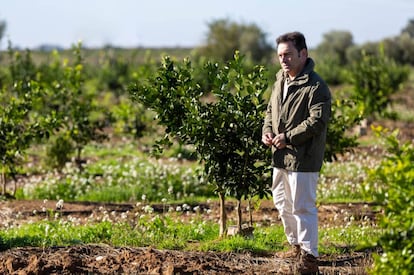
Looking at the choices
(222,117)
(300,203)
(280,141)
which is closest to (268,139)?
(280,141)

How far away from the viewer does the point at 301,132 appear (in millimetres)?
6480

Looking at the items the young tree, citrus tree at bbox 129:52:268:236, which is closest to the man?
citrus tree at bbox 129:52:268:236

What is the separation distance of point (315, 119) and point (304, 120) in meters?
0.18

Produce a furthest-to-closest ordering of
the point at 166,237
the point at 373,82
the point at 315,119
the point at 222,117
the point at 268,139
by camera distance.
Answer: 1. the point at 373,82
2. the point at 166,237
3. the point at 222,117
4. the point at 268,139
5. the point at 315,119

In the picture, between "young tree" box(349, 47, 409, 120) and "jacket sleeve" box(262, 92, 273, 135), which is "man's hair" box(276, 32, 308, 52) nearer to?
"jacket sleeve" box(262, 92, 273, 135)

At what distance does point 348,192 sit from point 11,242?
19.3 ft

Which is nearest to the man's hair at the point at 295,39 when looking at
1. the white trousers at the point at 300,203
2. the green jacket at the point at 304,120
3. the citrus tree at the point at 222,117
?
the green jacket at the point at 304,120

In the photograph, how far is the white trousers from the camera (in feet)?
21.6

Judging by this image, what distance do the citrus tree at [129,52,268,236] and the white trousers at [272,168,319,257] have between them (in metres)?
1.02

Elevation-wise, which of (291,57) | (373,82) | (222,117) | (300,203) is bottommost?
(300,203)

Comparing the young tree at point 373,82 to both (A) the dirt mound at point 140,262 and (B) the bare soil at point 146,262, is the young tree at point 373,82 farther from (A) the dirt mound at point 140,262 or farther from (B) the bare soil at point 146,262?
(A) the dirt mound at point 140,262

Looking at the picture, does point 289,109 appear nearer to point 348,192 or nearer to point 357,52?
point 348,192

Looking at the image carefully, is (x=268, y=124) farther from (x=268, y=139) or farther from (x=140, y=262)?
(x=140, y=262)

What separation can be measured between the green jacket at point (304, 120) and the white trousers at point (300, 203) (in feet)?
0.30
